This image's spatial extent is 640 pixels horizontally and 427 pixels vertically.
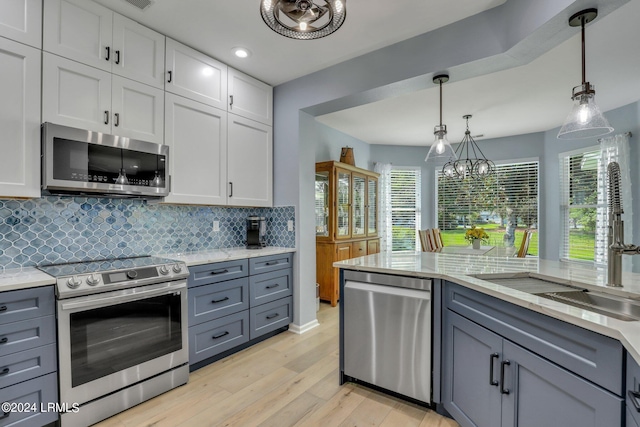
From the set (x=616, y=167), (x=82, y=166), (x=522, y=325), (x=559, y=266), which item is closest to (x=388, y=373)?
(x=522, y=325)

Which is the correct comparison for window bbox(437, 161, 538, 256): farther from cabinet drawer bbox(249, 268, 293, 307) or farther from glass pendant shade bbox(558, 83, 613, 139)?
glass pendant shade bbox(558, 83, 613, 139)

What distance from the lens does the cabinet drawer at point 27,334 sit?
1.57 meters

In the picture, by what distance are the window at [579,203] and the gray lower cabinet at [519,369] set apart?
4129 millimetres

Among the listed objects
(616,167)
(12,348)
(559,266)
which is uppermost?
(616,167)

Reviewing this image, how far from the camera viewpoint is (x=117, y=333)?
6.40 feet

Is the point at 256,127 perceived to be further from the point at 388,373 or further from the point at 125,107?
the point at 388,373

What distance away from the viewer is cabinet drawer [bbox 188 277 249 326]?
7.93 ft

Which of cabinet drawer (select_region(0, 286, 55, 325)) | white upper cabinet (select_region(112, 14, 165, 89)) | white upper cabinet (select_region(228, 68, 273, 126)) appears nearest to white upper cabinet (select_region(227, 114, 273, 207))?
white upper cabinet (select_region(228, 68, 273, 126))

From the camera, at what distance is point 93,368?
1.84 m

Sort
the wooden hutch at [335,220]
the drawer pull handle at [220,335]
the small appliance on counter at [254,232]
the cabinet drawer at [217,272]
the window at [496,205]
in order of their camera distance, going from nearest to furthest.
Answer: the cabinet drawer at [217,272]
the drawer pull handle at [220,335]
the small appliance on counter at [254,232]
the wooden hutch at [335,220]
the window at [496,205]

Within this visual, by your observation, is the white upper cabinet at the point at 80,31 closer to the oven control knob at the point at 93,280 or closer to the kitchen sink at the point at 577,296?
the oven control knob at the point at 93,280

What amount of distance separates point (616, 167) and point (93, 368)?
9.62 ft

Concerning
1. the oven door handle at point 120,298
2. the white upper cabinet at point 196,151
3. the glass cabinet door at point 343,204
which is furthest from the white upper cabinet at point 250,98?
the oven door handle at point 120,298

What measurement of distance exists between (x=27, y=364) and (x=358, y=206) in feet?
13.0
